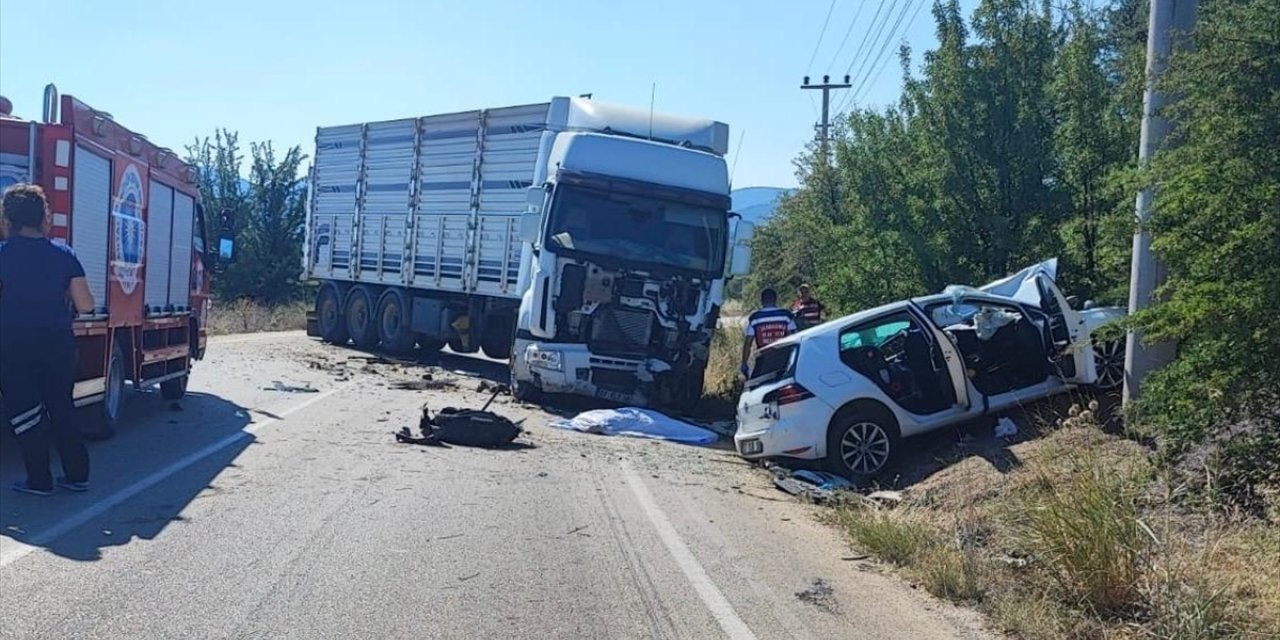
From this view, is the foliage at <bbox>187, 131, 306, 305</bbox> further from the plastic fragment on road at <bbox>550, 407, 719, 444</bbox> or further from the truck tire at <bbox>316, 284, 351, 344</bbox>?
the plastic fragment on road at <bbox>550, 407, 719, 444</bbox>

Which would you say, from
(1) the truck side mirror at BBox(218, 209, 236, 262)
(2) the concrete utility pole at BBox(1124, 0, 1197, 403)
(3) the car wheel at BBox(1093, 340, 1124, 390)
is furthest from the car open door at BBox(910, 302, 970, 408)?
(1) the truck side mirror at BBox(218, 209, 236, 262)

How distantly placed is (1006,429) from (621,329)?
6021mm

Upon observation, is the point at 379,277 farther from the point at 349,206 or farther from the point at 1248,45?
the point at 1248,45

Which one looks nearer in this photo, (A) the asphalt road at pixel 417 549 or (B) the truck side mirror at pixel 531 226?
(A) the asphalt road at pixel 417 549

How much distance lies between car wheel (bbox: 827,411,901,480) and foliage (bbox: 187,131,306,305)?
121 feet

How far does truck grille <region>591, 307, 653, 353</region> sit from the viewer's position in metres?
15.7

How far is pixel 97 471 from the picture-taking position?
9.62 metres

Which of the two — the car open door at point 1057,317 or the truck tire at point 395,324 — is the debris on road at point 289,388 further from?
the car open door at point 1057,317

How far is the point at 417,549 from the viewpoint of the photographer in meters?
7.33

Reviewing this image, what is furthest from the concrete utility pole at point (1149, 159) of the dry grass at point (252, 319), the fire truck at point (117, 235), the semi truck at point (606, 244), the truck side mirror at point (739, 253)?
the dry grass at point (252, 319)

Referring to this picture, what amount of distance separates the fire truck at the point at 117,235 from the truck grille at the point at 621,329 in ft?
16.8

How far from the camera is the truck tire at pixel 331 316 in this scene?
86.9ft

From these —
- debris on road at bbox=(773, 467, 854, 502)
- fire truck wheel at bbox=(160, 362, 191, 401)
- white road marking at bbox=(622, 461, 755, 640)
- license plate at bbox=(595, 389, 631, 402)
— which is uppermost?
license plate at bbox=(595, 389, 631, 402)

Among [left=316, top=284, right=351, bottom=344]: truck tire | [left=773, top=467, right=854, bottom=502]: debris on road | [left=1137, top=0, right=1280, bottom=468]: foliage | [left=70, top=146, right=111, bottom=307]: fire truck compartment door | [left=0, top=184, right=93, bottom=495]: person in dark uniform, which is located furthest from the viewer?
[left=316, top=284, right=351, bottom=344]: truck tire
